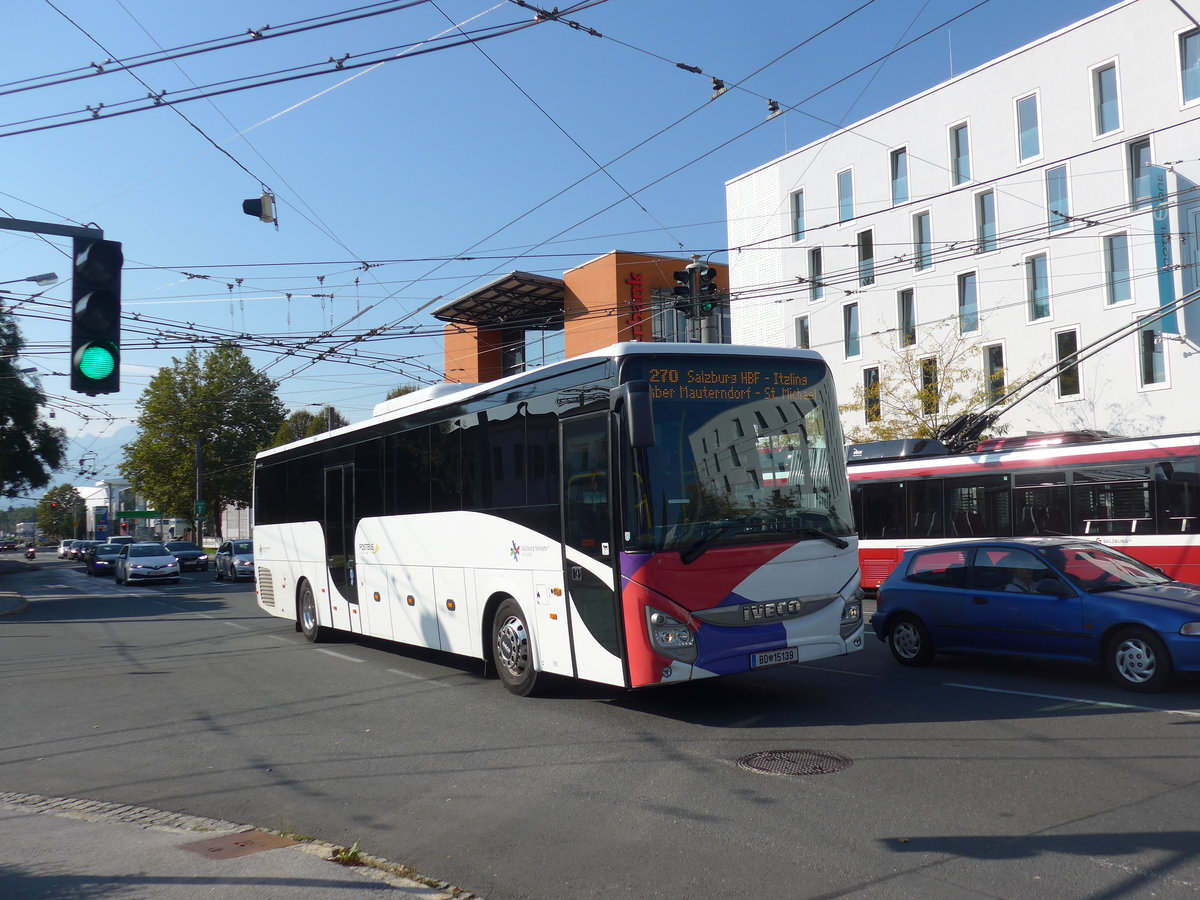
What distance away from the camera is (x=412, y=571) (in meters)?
12.6

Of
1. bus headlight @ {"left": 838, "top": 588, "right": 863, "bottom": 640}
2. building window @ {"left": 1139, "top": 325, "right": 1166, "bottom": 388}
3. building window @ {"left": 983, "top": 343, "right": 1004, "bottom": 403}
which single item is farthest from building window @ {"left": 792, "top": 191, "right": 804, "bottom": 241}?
bus headlight @ {"left": 838, "top": 588, "right": 863, "bottom": 640}

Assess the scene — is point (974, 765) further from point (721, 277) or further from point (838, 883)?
point (721, 277)

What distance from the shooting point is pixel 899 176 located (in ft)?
A: 128

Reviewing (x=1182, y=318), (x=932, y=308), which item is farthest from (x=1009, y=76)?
(x=1182, y=318)

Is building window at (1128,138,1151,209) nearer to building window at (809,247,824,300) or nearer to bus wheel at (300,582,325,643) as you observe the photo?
building window at (809,247,824,300)

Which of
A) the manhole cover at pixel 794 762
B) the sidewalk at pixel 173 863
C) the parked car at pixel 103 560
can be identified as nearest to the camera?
the sidewalk at pixel 173 863

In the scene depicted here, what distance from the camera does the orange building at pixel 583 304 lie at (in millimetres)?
44719

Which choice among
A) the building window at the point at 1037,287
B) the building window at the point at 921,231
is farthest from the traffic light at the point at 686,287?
the building window at the point at 921,231

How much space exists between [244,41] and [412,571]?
6.23m

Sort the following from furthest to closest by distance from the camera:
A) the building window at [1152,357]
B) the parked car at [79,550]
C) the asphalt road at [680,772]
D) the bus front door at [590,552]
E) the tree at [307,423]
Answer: the tree at [307,423] → the parked car at [79,550] → the building window at [1152,357] → the bus front door at [590,552] → the asphalt road at [680,772]

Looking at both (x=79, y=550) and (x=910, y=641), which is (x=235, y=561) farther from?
(x=79, y=550)

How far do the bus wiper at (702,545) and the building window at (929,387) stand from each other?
27.3 metres

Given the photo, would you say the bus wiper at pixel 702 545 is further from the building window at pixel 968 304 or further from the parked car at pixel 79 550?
the parked car at pixel 79 550

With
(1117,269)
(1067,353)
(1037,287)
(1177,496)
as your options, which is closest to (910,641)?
(1177,496)
